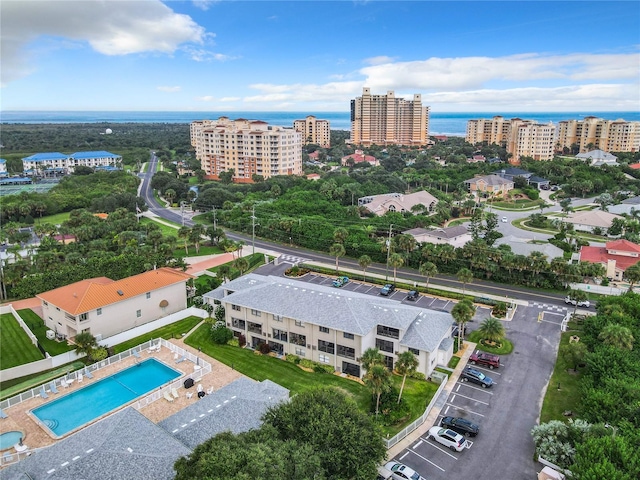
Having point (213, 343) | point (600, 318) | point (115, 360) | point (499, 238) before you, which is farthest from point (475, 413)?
point (499, 238)

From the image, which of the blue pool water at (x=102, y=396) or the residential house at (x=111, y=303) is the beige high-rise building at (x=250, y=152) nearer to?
the residential house at (x=111, y=303)

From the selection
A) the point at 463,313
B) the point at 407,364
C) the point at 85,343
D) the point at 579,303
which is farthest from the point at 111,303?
the point at 579,303

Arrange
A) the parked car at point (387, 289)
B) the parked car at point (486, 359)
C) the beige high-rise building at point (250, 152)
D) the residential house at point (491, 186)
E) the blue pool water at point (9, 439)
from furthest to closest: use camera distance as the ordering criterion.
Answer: the beige high-rise building at point (250, 152) < the residential house at point (491, 186) < the parked car at point (387, 289) < the parked car at point (486, 359) < the blue pool water at point (9, 439)

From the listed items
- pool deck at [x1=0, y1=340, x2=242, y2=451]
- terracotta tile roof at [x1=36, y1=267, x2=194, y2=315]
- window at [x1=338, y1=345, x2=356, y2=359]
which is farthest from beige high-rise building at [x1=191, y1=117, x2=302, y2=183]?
window at [x1=338, y1=345, x2=356, y2=359]

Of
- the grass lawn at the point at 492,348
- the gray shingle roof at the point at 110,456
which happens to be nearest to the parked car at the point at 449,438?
the grass lawn at the point at 492,348

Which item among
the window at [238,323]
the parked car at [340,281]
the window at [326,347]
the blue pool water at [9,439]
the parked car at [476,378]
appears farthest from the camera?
the parked car at [340,281]

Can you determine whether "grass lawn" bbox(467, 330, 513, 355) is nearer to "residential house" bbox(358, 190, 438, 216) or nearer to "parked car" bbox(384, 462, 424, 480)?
"parked car" bbox(384, 462, 424, 480)
